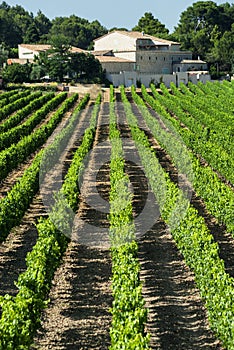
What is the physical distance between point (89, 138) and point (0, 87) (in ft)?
133

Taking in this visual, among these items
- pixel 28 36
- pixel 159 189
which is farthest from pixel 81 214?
pixel 28 36

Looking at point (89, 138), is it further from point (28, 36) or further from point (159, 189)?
point (28, 36)

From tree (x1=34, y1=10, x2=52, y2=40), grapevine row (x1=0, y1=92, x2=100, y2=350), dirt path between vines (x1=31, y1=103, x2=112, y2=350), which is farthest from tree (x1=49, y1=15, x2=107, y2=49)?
grapevine row (x1=0, y1=92, x2=100, y2=350)

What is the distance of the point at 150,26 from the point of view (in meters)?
130

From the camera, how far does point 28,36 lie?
12612cm

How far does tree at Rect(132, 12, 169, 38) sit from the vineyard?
3858 inches

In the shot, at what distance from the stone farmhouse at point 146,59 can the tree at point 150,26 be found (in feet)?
81.2

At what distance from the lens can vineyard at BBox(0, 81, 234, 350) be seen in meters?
13.2

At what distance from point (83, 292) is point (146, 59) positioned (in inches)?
3264

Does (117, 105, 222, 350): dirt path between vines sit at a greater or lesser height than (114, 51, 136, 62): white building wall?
lesser

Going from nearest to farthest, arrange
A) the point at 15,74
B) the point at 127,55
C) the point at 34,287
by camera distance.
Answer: the point at 34,287, the point at 15,74, the point at 127,55

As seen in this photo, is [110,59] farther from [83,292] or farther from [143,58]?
[83,292]

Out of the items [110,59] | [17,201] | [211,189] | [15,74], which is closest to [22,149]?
[17,201]

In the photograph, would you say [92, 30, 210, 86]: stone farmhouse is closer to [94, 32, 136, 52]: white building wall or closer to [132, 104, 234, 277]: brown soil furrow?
[94, 32, 136, 52]: white building wall
